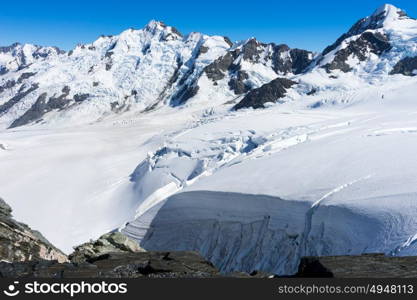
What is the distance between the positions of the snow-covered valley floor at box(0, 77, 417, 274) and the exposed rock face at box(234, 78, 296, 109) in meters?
55.4

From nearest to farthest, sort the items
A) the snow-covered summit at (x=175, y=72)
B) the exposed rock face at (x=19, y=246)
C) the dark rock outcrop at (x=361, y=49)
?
the exposed rock face at (x=19, y=246) → the dark rock outcrop at (x=361, y=49) → the snow-covered summit at (x=175, y=72)

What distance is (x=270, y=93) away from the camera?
10338 cm

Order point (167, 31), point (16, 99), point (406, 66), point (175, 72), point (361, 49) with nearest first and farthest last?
point (406, 66)
point (361, 49)
point (175, 72)
point (16, 99)
point (167, 31)

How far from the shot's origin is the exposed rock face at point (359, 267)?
24.1 ft

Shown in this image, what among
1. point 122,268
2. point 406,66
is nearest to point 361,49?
point 406,66

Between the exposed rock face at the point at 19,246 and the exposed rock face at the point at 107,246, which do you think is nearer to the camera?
the exposed rock face at the point at 19,246

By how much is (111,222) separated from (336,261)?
22.1 metres

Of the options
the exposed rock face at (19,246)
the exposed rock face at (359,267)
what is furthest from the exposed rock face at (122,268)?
the exposed rock face at (19,246)

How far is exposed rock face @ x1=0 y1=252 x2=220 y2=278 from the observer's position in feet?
25.8

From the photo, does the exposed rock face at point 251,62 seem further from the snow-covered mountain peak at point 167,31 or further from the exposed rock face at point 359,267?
the exposed rock face at point 359,267

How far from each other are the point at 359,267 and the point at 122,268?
4.35m

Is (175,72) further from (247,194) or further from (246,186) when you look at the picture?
(247,194)

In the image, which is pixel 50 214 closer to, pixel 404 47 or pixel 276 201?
pixel 276 201

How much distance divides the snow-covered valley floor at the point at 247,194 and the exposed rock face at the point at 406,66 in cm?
5404
